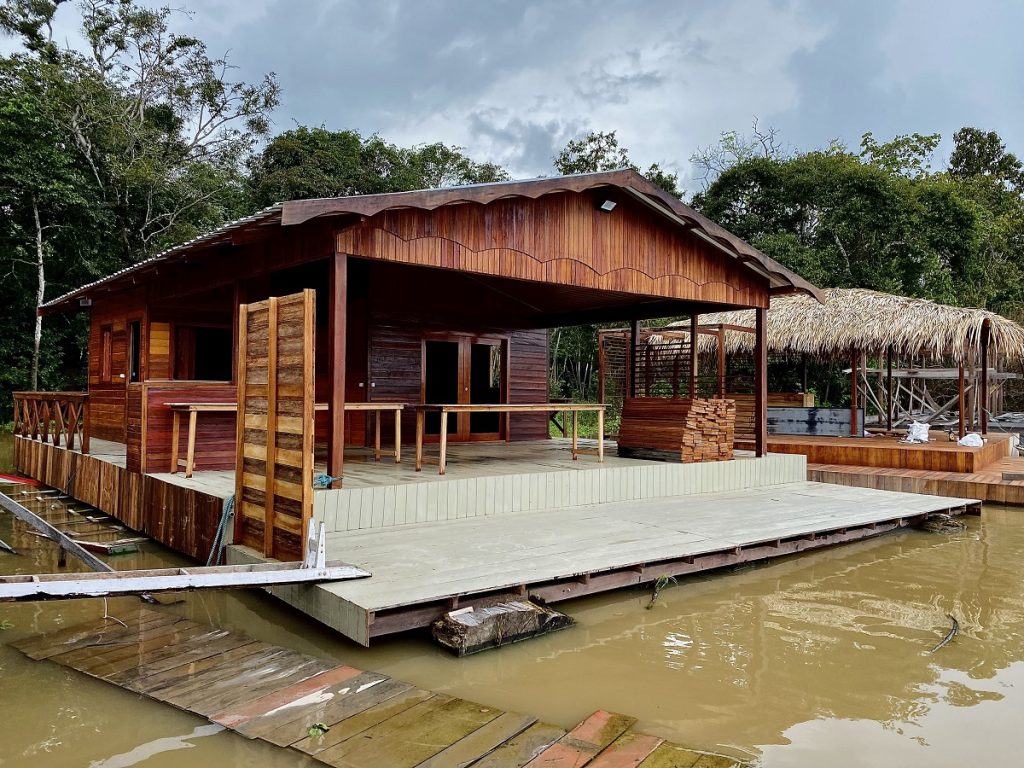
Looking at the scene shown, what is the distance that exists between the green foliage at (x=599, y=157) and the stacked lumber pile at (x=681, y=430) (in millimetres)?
17820

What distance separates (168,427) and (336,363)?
248 cm

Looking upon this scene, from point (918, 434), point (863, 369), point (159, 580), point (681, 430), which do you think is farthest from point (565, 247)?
point (863, 369)

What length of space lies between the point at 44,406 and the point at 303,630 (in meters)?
8.25

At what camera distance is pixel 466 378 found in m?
11.1

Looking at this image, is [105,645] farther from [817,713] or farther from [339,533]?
[817,713]

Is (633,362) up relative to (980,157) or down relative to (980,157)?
down

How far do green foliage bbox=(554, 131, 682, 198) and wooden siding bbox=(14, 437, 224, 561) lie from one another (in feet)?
65.7

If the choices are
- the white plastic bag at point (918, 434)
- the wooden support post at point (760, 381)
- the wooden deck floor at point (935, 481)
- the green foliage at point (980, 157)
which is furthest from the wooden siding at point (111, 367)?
the green foliage at point (980, 157)

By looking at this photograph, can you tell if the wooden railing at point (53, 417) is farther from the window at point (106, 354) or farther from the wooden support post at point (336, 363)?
the wooden support post at point (336, 363)

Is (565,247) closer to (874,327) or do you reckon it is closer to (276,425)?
(276,425)

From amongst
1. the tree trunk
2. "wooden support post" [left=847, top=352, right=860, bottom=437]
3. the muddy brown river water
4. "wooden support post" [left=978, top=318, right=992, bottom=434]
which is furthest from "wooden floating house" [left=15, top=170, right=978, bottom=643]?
the tree trunk

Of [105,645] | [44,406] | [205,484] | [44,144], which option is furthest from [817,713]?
[44,144]

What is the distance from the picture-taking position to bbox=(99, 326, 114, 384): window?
11.4 m

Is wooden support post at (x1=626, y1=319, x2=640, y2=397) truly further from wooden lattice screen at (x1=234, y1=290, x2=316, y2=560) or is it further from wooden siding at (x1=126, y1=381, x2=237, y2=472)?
wooden lattice screen at (x1=234, y1=290, x2=316, y2=560)
